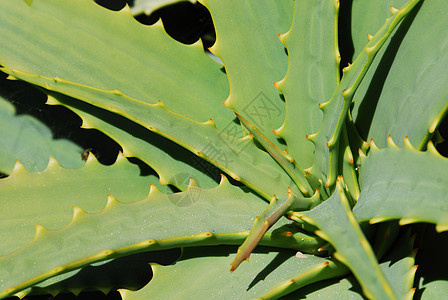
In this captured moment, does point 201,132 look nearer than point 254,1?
Yes

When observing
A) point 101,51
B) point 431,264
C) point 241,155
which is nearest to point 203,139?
point 241,155

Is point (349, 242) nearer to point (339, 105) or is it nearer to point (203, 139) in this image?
point (339, 105)

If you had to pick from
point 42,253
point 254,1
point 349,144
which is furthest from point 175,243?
point 254,1

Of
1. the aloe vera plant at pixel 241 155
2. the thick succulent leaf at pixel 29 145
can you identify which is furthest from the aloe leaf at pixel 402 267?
the thick succulent leaf at pixel 29 145

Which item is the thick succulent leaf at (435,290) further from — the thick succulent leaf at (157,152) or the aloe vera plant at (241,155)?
the thick succulent leaf at (157,152)

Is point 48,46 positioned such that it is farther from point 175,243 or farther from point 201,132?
point 175,243

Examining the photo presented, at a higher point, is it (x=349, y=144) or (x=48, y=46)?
(x=48, y=46)

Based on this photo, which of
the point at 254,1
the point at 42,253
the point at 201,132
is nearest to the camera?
the point at 42,253

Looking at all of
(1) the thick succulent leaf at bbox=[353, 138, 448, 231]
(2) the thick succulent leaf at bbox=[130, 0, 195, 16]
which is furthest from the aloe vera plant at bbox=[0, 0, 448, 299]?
(2) the thick succulent leaf at bbox=[130, 0, 195, 16]
